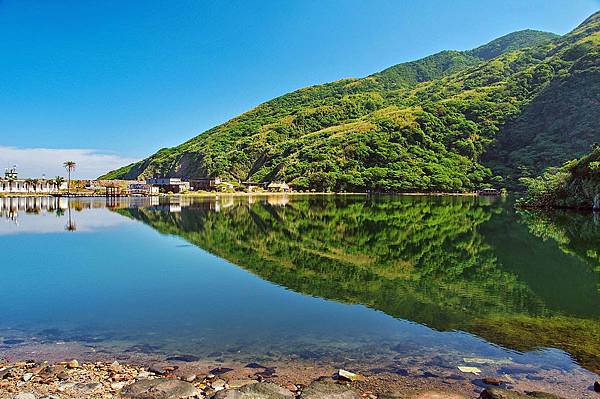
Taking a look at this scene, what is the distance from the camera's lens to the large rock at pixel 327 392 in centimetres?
862

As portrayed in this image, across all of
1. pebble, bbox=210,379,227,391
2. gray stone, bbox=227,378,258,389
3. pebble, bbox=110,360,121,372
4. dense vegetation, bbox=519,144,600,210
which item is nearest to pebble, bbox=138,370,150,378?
pebble, bbox=110,360,121,372

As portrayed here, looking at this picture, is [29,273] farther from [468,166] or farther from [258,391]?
[468,166]

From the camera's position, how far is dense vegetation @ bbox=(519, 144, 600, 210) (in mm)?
60594

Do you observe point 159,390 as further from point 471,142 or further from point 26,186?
point 471,142

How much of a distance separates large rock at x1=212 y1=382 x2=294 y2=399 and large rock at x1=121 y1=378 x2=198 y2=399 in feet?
2.12

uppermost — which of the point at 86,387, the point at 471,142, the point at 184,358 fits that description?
the point at 471,142

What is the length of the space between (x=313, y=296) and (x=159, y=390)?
9.81 m

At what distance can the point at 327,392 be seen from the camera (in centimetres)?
881

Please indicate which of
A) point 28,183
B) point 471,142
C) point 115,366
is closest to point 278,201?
point 28,183

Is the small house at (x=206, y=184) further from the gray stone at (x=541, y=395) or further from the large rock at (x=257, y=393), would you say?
the gray stone at (x=541, y=395)

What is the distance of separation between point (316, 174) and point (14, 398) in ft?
523

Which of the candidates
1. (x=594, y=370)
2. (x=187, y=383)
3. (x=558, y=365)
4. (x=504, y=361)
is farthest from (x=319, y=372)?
(x=594, y=370)

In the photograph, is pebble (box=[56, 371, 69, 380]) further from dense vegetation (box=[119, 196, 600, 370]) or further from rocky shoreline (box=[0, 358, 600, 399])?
dense vegetation (box=[119, 196, 600, 370])

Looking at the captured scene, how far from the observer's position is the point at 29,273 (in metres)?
22.0
